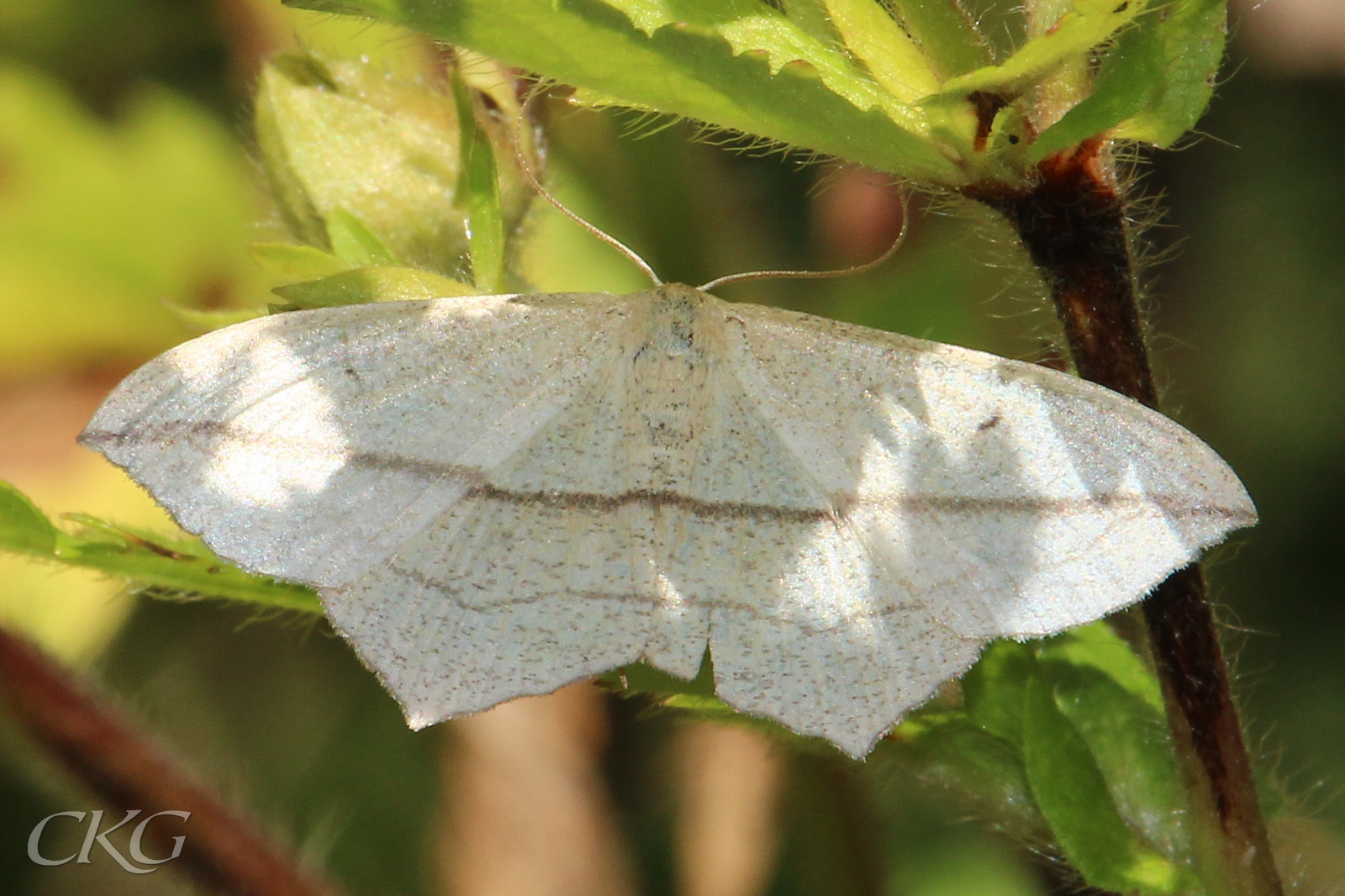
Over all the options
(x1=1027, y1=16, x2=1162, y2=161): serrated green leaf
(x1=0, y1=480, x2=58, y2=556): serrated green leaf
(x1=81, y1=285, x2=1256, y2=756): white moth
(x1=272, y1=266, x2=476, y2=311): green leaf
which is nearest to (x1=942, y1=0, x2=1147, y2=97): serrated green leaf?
(x1=1027, y1=16, x2=1162, y2=161): serrated green leaf

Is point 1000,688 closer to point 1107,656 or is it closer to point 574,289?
point 1107,656

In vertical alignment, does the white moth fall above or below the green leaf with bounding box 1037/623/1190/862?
above

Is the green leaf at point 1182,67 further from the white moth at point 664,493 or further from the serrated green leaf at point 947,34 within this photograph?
the white moth at point 664,493

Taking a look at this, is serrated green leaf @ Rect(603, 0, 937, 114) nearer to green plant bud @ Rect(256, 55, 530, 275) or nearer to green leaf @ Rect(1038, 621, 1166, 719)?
green plant bud @ Rect(256, 55, 530, 275)

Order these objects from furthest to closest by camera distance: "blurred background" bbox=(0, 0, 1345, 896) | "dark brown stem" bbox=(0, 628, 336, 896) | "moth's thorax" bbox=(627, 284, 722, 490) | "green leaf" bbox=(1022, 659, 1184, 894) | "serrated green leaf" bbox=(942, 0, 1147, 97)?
"blurred background" bbox=(0, 0, 1345, 896)
"dark brown stem" bbox=(0, 628, 336, 896)
"moth's thorax" bbox=(627, 284, 722, 490)
"green leaf" bbox=(1022, 659, 1184, 894)
"serrated green leaf" bbox=(942, 0, 1147, 97)

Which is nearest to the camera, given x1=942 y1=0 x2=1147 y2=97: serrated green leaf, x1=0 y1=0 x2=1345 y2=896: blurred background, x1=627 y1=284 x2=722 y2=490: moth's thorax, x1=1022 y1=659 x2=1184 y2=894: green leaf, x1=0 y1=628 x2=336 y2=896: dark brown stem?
x1=942 y1=0 x2=1147 y2=97: serrated green leaf

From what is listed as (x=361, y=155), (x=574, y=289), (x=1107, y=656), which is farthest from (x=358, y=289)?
(x=574, y=289)
